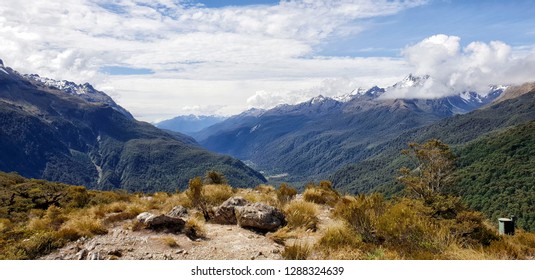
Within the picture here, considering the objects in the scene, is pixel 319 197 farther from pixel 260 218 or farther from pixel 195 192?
pixel 260 218

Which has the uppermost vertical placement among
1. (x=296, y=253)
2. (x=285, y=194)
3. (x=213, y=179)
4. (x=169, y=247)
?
(x=296, y=253)

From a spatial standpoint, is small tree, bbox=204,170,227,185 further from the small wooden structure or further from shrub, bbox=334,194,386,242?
the small wooden structure

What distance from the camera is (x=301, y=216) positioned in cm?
1455

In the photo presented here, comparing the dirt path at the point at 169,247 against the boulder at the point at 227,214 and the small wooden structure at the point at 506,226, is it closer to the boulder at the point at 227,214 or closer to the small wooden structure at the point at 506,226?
the boulder at the point at 227,214

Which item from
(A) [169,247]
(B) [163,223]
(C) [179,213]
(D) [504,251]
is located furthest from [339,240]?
(C) [179,213]

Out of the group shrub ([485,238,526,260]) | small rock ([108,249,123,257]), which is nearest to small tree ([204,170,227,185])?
small rock ([108,249,123,257])

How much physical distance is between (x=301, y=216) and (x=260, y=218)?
6.01 ft

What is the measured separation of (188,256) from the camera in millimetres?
10672

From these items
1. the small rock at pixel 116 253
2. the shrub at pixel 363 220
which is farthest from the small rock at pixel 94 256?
the shrub at pixel 363 220

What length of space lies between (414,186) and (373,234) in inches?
197

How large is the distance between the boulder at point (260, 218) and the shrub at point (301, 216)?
0.41 meters

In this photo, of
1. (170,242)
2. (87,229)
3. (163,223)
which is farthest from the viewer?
(163,223)

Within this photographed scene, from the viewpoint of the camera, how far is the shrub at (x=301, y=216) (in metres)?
14.2
